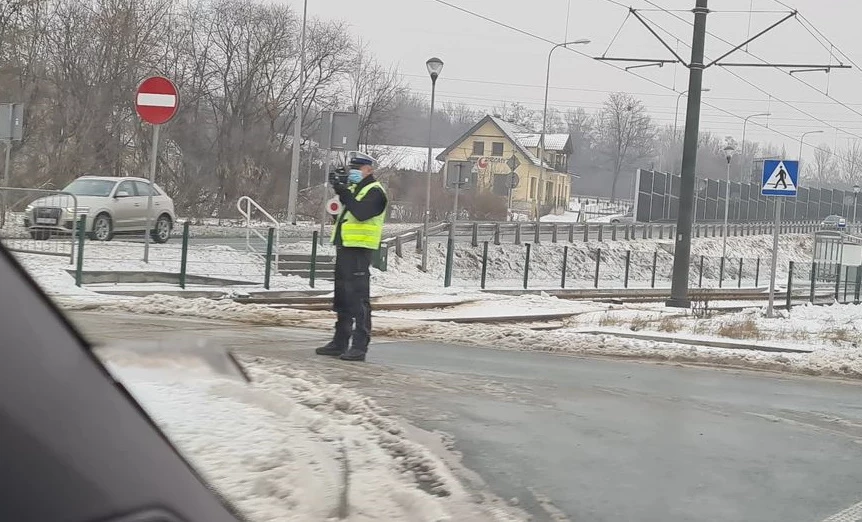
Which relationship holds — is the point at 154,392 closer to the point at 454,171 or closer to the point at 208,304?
the point at 208,304

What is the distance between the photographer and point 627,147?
89.5m

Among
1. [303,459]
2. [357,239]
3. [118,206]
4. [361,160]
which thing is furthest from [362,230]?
[118,206]

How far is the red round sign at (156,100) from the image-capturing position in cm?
1566

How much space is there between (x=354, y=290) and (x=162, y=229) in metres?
15.0

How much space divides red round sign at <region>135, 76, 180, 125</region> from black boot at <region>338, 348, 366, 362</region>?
25.1 feet

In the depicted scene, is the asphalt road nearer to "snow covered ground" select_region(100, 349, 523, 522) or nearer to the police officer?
"snow covered ground" select_region(100, 349, 523, 522)

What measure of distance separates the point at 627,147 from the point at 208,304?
7953 centimetres

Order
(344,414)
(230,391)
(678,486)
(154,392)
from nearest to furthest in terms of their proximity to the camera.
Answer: (154,392) → (230,391) → (678,486) → (344,414)

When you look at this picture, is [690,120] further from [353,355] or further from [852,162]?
[852,162]

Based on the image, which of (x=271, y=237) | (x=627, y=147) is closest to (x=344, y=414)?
(x=271, y=237)

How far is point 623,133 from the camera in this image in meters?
88.3

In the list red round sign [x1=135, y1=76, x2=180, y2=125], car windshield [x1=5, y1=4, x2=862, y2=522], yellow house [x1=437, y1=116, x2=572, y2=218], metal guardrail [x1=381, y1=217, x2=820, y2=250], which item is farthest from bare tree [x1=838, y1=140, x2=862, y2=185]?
red round sign [x1=135, y1=76, x2=180, y2=125]

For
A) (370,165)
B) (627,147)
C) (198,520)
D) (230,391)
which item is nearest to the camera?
(198,520)

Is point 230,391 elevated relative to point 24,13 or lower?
lower
